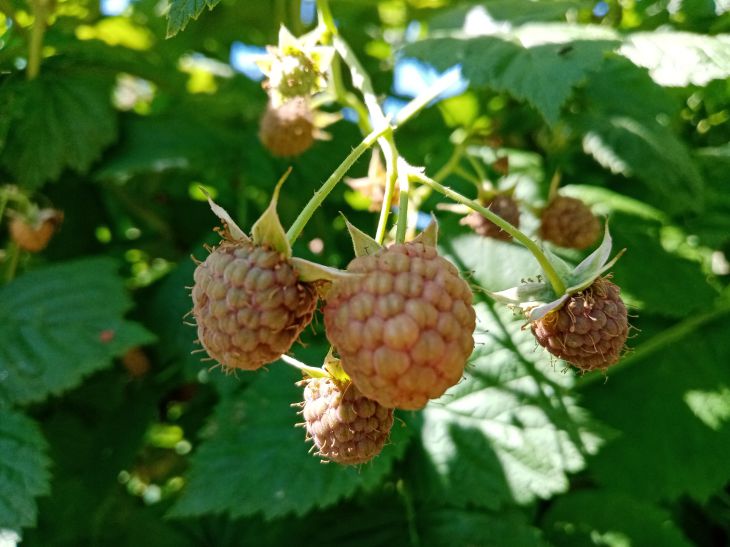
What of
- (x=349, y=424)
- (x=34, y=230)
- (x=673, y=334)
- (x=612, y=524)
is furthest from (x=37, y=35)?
(x=612, y=524)

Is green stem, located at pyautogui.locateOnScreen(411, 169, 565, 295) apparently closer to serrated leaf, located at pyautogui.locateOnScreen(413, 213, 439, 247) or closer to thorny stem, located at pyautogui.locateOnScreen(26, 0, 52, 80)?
serrated leaf, located at pyautogui.locateOnScreen(413, 213, 439, 247)

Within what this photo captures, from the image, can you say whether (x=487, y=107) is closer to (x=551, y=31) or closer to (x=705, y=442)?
(x=551, y=31)

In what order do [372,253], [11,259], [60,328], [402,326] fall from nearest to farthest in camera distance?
[402,326]
[372,253]
[60,328]
[11,259]

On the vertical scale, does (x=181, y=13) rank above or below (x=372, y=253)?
above

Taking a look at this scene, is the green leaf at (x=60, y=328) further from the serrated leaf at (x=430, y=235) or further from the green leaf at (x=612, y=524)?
the green leaf at (x=612, y=524)

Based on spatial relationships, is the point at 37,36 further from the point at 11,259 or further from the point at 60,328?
the point at 60,328

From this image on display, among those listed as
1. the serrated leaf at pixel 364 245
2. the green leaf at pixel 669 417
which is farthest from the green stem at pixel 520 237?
the green leaf at pixel 669 417
